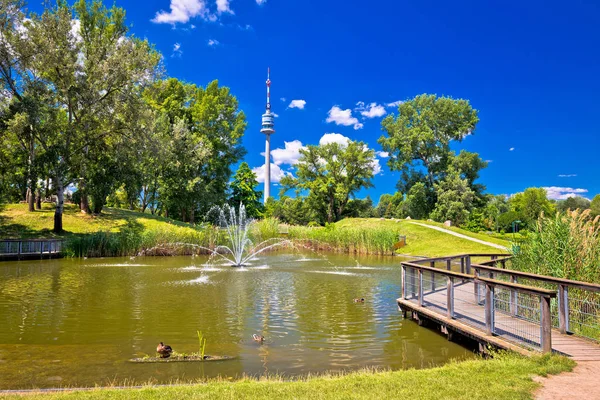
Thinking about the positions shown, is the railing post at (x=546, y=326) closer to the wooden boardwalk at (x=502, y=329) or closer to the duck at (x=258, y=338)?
the wooden boardwalk at (x=502, y=329)

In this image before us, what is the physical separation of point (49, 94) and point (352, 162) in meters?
39.1

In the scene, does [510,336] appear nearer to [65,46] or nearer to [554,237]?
[554,237]

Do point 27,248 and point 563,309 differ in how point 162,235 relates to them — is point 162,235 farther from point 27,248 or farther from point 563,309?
point 563,309

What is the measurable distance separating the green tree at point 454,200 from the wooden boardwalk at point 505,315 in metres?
41.6

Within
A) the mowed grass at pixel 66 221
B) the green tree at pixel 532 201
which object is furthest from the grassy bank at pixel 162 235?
the green tree at pixel 532 201

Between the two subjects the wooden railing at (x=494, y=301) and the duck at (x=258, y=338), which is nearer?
the wooden railing at (x=494, y=301)

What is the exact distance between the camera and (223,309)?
1256 cm

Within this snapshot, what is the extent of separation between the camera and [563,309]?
26.8 ft

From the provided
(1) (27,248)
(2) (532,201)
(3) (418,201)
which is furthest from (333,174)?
(1) (27,248)

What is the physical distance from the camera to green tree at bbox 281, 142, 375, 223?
60.8 metres

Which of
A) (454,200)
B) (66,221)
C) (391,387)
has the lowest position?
(391,387)

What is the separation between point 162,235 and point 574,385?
93.3 feet

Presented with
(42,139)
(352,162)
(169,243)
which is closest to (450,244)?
(169,243)

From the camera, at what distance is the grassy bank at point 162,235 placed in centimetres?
2977
